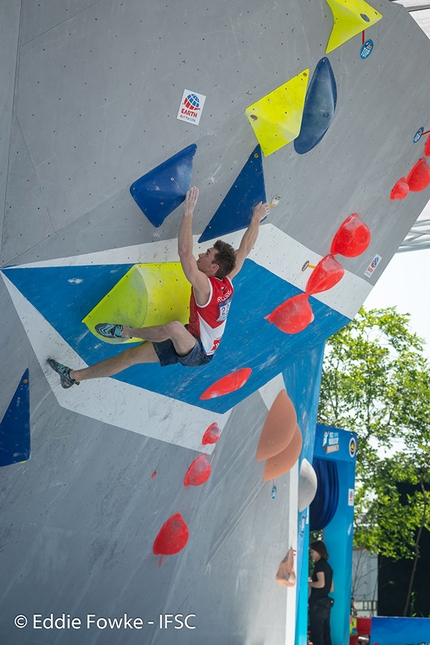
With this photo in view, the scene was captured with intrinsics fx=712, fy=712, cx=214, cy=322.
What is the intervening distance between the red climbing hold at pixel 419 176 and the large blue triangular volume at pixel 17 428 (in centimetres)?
279

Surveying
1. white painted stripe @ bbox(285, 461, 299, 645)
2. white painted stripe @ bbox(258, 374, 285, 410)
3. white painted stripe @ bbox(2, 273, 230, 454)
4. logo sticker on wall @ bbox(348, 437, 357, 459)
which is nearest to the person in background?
white painted stripe @ bbox(285, 461, 299, 645)

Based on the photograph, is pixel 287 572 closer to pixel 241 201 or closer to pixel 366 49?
pixel 241 201

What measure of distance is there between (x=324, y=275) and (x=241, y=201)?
1.10 metres

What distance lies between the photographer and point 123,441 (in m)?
4.32

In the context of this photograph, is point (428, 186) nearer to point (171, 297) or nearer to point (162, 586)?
point (171, 297)

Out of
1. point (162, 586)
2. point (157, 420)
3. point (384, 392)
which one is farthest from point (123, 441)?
point (384, 392)

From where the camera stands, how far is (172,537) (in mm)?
4961

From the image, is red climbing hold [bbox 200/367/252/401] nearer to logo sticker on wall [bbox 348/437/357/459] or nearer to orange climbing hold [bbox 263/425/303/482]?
orange climbing hold [bbox 263/425/303/482]

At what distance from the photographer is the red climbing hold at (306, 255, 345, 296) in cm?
471

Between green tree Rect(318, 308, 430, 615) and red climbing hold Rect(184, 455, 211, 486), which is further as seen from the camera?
green tree Rect(318, 308, 430, 615)

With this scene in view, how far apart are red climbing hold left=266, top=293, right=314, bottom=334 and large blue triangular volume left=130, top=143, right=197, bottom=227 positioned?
1.34 m

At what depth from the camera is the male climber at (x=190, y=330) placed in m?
3.56

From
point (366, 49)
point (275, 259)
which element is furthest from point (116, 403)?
point (366, 49)

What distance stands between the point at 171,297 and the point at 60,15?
4.80ft
